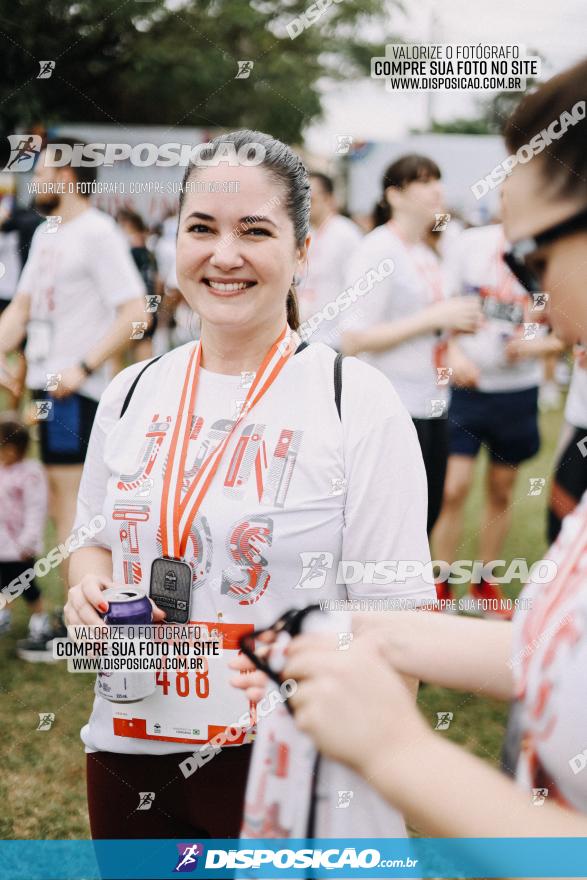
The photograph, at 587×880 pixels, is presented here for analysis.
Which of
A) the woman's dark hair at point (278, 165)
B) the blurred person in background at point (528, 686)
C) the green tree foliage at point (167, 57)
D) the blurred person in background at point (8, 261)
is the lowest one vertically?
the blurred person in background at point (528, 686)

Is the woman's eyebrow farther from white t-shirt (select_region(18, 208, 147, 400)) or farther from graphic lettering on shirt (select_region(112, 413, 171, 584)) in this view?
white t-shirt (select_region(18, 208, 147, 400))

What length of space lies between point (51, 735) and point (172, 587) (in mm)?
1365

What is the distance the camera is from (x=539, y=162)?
0.90m

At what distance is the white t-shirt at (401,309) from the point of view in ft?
9.43

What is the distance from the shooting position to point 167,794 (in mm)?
1496

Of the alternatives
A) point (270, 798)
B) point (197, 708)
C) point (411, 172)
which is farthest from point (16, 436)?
point (270, 798)

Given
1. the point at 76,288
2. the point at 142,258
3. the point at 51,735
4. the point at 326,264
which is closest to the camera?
the point at 51,735

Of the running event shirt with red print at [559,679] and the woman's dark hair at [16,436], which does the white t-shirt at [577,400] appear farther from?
the running event shirt with red print at [559,679]

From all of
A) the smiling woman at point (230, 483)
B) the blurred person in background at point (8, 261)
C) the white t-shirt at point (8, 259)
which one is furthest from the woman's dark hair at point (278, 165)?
the white t-shirt at point (8, 259)

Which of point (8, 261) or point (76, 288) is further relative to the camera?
point (8, 261)

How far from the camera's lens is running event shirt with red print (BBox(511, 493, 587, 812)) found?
0.80 metres

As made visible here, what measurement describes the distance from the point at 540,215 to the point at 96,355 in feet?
6.46

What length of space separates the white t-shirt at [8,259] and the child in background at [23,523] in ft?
4.28

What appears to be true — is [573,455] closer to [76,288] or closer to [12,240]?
[76,288]
